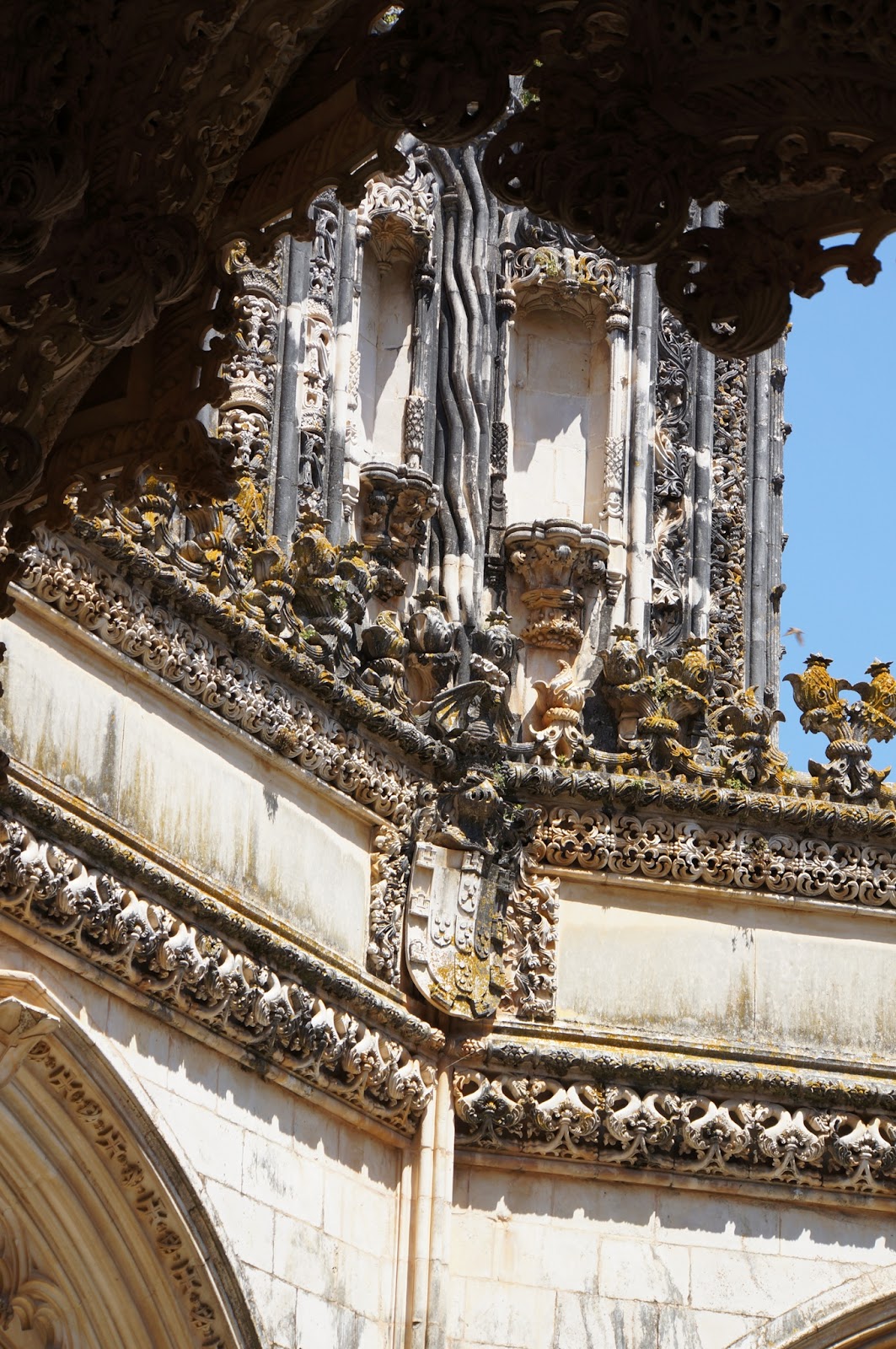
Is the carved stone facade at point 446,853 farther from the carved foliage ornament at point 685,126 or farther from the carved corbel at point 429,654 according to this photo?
the carved foliage ornament at point 685,126

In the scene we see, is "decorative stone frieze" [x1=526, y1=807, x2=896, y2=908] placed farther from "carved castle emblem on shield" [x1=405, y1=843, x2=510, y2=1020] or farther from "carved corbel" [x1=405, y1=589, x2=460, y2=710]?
"carved corbel" [x1=405, y1=589, x2=460, y2=710]

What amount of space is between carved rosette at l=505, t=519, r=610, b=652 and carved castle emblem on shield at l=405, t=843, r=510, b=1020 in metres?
1.09

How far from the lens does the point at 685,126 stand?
13.5 ft

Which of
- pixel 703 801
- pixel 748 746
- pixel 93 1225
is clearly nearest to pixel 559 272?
pixel 748 746

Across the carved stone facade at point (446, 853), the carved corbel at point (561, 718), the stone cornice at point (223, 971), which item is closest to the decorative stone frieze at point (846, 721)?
the carved stone facade at point (446, 853)

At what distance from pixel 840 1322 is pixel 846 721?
7.16ft

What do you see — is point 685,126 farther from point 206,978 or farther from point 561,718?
point 561,718

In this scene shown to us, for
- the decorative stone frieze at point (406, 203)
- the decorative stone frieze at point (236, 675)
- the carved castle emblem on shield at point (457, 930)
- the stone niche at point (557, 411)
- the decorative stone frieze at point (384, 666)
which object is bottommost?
the carved castle emblem on shield at point (457, 930)

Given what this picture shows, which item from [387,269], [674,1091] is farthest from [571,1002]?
[387,269]

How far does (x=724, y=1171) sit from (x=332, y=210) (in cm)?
366

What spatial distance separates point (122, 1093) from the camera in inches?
328

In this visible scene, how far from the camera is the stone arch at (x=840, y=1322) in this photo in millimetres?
9672

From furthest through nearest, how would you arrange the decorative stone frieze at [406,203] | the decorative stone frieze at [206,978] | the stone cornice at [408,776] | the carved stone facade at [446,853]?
the decorative stone frieze at [406,203]
the stone cornice at [408,776]
the carved stone facade at [446,853]
the decorative stone frieze at [206,978]

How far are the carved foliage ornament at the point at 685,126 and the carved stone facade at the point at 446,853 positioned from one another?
13.5 feet
